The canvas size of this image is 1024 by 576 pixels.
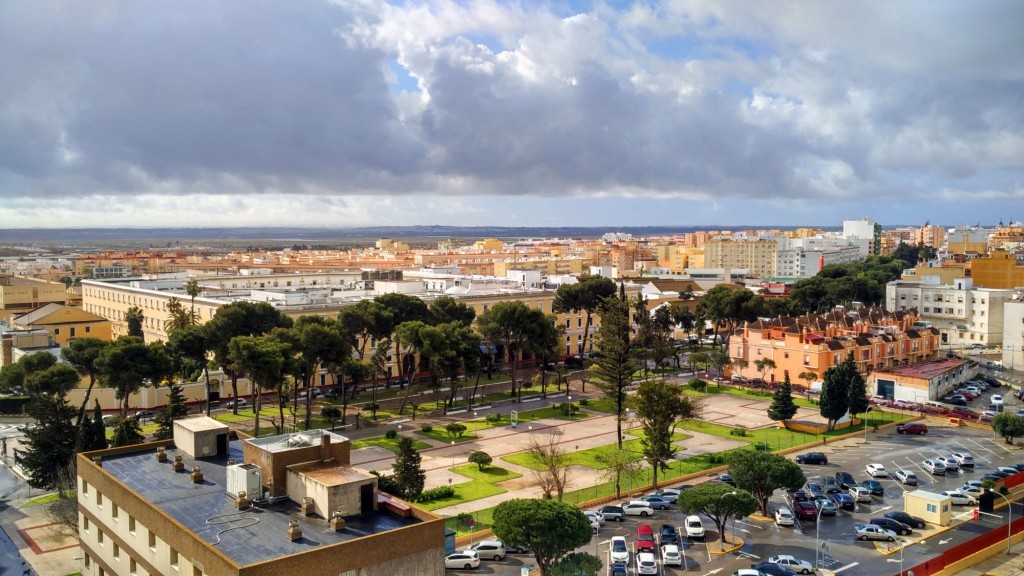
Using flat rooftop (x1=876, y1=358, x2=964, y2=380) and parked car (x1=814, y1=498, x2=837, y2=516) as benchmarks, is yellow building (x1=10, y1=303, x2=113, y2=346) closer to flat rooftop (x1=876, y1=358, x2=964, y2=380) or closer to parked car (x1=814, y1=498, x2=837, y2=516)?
parked car (x1=814, y1=498, x2=837, y2=516)

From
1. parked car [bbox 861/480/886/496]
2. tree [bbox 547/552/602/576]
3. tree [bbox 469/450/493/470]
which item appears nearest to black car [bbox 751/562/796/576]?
tree [bbox 547/552/602/576]

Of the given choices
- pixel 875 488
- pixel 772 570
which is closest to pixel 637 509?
pixel 772 570

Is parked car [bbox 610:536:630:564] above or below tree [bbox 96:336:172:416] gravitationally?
below

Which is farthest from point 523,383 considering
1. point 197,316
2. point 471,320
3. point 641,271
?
point 641,271

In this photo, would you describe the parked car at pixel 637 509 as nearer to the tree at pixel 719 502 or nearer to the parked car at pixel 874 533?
the tree at pixel 719 502

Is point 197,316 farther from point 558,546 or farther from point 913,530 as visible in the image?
Answer: point 913,530

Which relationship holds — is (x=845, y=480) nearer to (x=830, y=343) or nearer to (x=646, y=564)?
(x=646, y=564)
